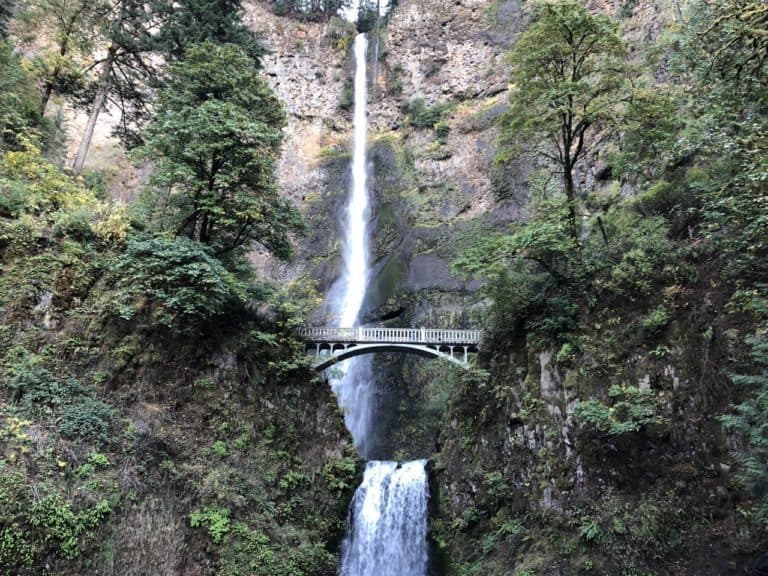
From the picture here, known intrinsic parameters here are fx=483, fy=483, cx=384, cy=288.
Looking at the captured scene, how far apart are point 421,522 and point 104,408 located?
29.8 ft

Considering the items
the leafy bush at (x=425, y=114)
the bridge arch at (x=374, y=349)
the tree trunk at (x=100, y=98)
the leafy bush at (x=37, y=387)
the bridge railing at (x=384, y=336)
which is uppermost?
the leafy bush at (x=425, y=114)

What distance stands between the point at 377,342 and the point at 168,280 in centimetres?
858

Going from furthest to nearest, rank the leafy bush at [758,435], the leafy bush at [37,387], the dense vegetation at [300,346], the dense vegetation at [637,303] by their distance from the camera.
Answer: the leafy bush at [37,387] < the dense vegetation at [300,346] < the dense vegetation at [637,303] < the leafy bush at [758,435]

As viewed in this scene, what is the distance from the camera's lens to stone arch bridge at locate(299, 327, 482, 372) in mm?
17766

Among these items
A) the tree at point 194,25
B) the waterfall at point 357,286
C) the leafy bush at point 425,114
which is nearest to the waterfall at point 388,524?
the waterfall at point 357,286

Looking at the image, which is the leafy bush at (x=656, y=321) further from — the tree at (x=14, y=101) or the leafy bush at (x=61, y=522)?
A: the tree at (x=14, y=101)

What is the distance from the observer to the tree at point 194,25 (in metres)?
15.7

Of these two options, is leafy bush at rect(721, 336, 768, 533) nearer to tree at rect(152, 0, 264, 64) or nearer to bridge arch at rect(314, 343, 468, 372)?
bridge arch at rect(314, 343, 468, 372)

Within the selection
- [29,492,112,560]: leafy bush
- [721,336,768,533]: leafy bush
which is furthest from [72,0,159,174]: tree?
[721,336,768,533]: leafy bush

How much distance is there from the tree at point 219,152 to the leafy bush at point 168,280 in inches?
57.8

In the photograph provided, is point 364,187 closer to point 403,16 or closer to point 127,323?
point 403,16

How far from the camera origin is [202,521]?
1047 cm

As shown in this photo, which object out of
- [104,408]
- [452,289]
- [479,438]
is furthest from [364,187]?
[104,408]

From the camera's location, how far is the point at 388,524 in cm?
1430
